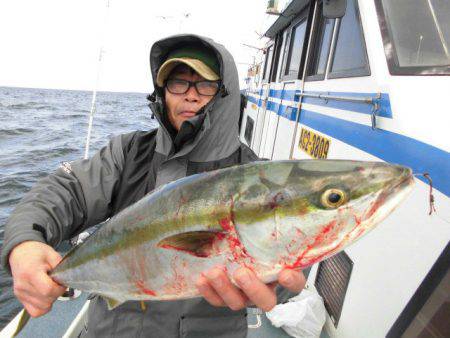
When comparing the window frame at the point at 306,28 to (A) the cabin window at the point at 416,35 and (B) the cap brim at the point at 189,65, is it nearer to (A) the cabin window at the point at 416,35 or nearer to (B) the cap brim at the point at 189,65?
(A) the cabin window at the point at 416,35

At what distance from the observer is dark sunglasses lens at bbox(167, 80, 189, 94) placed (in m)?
2.41

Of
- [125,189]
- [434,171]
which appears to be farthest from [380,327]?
[125,189]

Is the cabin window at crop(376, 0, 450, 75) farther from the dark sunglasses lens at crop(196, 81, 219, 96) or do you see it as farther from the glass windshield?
the dark sunglasses lens at crop(196, 81, 219, 96)

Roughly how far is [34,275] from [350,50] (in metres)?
3.46

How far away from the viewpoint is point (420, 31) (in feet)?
7.61

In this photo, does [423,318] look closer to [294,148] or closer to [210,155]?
[210,155]

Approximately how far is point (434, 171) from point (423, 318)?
79 cm

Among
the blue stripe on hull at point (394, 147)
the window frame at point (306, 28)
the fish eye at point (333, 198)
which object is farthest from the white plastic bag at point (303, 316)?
the window frame at point (306, 28)

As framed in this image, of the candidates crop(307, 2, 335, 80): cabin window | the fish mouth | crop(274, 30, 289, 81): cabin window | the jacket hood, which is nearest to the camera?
the fish mouth

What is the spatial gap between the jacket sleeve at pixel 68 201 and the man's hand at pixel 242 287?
3.32ft

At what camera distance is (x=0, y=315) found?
5609mm

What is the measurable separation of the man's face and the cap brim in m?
0.04

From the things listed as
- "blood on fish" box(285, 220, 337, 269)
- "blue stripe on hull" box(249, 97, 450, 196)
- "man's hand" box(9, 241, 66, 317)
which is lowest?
"man's hand" box(9, 241, 66, 317)

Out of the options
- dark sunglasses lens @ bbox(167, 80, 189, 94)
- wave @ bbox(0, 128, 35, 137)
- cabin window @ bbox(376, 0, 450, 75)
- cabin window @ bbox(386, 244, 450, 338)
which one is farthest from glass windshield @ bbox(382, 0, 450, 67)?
wave @ bbox(0, 128, 35, 137)
